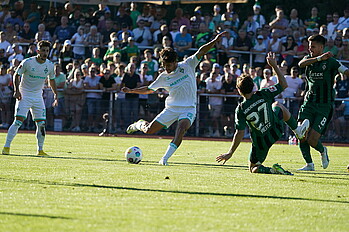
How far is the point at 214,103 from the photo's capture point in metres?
22.1

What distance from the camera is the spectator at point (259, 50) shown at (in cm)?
2261

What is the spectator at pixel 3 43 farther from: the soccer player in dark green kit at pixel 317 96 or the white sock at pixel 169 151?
the soccer player in dark green kit at pixel 317 96

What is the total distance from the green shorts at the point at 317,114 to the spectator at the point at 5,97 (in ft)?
47.0

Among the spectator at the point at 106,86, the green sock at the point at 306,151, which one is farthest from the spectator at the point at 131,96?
the green sock at the point at 306,151

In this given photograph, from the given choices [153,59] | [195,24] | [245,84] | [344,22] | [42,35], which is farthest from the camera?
[42,35]

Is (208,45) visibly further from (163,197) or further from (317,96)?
(163,197)

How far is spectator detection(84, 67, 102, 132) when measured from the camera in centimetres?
2273

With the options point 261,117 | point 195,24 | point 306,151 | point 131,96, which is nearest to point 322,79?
point 306,151

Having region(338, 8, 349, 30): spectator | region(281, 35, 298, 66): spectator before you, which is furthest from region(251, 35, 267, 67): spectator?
region(338, 8, 349, 30): spectator

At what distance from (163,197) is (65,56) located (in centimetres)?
1787

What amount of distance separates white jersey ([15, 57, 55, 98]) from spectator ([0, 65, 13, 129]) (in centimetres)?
995

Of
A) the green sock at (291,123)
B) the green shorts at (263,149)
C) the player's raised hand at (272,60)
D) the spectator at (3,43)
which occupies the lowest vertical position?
the green shorts at (263,149)

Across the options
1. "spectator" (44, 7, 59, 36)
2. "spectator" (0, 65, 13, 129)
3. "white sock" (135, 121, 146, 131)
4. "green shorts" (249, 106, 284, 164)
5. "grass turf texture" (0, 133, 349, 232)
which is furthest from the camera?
"spectator" (44, 7, 59, 36)

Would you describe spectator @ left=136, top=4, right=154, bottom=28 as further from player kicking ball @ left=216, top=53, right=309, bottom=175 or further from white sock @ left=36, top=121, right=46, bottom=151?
player kicking ball @ left=216, top=53, right=309, bottom=175
